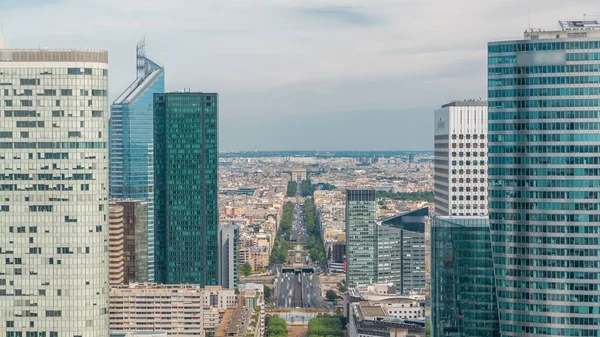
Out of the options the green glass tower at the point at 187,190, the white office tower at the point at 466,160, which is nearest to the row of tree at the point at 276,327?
the green glass tower at the point at 187,190

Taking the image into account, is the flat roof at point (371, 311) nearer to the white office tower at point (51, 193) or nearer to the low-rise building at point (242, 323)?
the low-rise building at point (242, 323)

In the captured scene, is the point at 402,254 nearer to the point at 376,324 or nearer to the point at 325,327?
the point at 325,327

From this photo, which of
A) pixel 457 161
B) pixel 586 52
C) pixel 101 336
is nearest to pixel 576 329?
pixel 586 52

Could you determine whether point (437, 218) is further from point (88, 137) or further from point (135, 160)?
point (135, 160)

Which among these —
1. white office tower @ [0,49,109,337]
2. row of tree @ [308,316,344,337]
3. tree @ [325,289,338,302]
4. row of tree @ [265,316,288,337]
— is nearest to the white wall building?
row of tree @ [265,316,288,337]

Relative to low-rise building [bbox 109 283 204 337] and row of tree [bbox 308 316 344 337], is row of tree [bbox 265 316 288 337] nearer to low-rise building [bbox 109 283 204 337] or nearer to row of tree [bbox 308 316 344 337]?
row of tree [bbox 308 316 344 337]

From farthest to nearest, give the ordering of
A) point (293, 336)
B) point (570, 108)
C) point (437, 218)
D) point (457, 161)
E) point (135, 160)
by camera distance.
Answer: point (135, 160), point (293, 336), point (457, 161), point (437, 218), point (570, 108)
